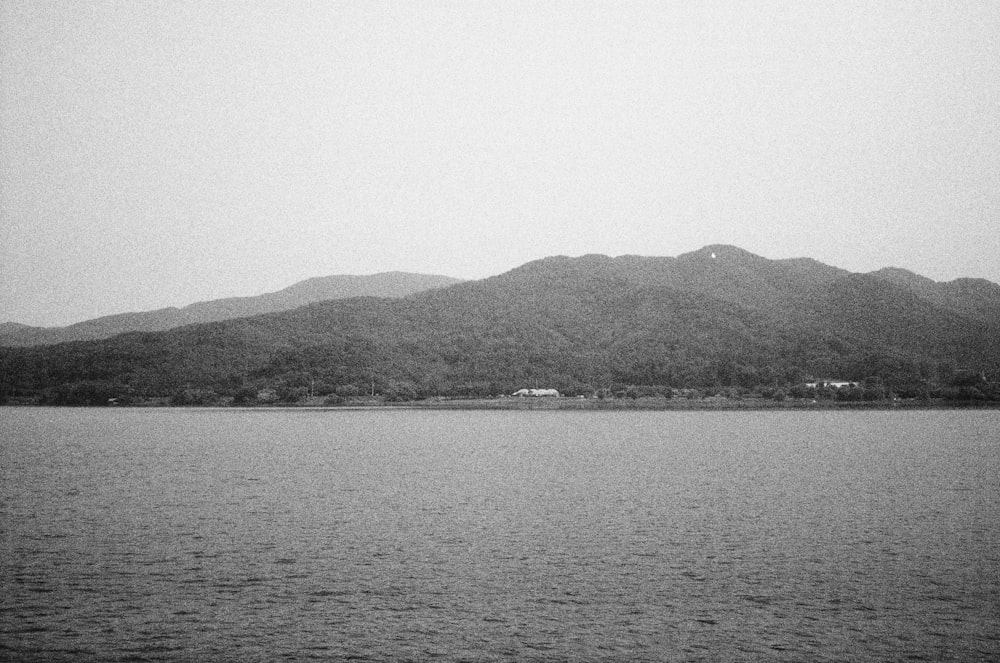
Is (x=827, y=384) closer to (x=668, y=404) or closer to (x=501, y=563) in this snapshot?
(x=668, y=404)

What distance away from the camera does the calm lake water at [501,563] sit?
2003cm

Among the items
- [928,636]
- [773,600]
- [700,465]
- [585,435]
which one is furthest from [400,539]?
[585,435]

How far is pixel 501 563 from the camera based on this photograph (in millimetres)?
28094

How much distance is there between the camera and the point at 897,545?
31.1 m

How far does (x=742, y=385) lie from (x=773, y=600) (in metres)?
183

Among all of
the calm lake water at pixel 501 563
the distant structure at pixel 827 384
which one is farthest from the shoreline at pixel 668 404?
the calm lake water at pixel 501 563

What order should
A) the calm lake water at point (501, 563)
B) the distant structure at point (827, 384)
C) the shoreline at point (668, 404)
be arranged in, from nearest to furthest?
the calm lake water at point (501, 563)
the shoreline at point (668, 404)
the distant structure at point (827, 384)

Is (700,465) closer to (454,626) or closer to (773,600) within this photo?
(773,600)

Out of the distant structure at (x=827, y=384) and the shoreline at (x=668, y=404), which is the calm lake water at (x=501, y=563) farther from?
the distant structure at (x=827, y=384)

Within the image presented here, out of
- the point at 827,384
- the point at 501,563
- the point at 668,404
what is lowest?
the point at 501,563

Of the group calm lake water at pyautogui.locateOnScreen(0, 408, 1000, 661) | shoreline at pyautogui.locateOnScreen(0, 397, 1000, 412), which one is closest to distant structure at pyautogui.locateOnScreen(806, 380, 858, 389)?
shoreline at pyautogui.locateOnScreen(0, 397, 1000, 412)

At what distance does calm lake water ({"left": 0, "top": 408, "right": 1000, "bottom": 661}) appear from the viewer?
20.0 metres

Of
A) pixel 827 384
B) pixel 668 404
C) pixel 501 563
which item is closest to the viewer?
pixel 501 563

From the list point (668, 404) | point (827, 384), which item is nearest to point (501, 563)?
point (668, 404)
